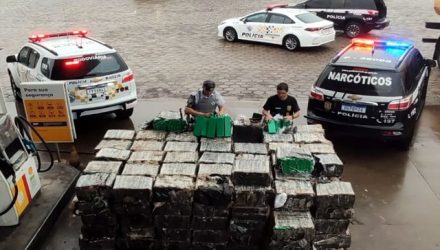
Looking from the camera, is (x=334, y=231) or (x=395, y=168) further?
(x=395, y=168)

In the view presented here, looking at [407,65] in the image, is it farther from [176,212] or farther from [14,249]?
[14,249]

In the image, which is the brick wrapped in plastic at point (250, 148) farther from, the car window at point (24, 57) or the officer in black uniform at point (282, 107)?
the car window at point (24, 57)

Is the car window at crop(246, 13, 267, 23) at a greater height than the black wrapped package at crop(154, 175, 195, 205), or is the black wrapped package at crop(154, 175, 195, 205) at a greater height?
the black wrapped package at crop(154, 175, 195, 205)

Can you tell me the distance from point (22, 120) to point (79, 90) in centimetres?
239

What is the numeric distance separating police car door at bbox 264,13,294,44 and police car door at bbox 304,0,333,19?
2.72 meters

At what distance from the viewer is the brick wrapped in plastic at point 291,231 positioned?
5055mm

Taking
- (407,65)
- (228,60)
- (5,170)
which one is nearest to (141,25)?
(228,60)

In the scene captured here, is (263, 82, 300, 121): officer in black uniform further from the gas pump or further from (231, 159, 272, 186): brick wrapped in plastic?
the gas pump

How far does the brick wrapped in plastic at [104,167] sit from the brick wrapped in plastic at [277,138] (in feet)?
6.97

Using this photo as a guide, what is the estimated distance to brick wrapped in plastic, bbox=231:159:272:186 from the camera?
5.39 m

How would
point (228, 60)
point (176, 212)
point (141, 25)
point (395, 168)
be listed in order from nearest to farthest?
point (176, 212)
point (395, 168)
point (228, 60)
point (141, 25)

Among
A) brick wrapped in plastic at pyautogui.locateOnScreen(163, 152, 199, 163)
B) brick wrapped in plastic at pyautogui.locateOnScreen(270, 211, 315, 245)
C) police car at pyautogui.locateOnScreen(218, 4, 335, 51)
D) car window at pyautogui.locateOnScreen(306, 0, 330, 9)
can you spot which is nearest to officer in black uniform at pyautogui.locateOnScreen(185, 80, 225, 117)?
brick wrapped in plastic at pyautogui.locateOnScreen(163, 152, 199, 163)

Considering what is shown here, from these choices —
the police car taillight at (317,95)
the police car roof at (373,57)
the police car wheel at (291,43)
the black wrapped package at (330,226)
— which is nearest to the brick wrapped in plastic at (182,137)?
the black wrapped package at (330,226)

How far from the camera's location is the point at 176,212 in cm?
538
